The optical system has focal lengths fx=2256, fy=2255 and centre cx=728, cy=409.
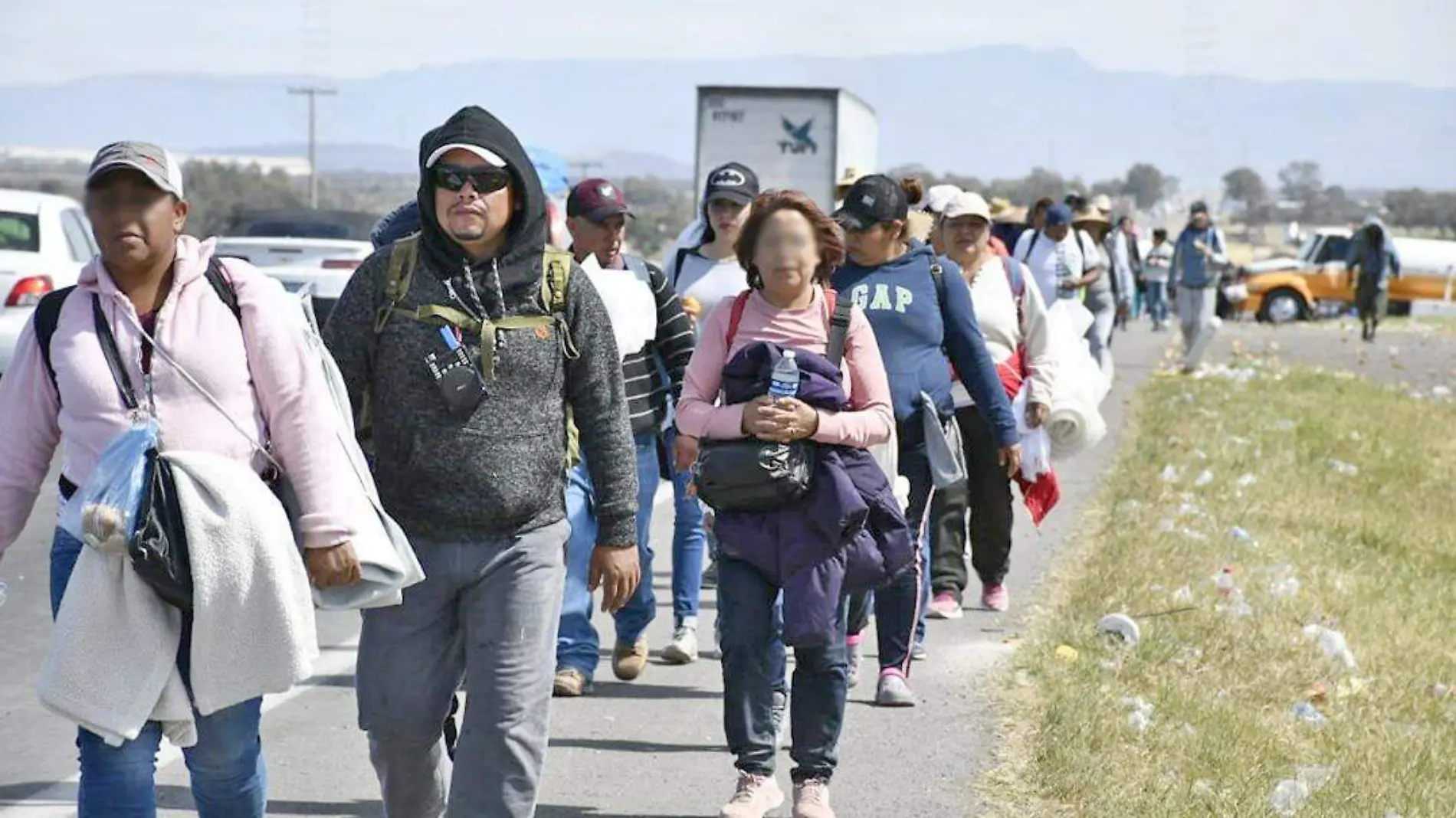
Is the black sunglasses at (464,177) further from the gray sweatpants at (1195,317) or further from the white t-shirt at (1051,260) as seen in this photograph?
the gray sweatpants at (1195,317)

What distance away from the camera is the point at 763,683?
6246mm

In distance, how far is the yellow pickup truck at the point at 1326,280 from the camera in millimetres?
47500

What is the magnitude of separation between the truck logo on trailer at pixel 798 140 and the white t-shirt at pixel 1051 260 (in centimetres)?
1259

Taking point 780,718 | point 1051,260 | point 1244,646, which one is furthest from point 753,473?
point 1051,260

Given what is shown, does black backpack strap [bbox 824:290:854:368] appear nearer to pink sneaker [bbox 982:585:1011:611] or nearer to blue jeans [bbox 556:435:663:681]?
blue jeans [bbox 556:435:663:681]

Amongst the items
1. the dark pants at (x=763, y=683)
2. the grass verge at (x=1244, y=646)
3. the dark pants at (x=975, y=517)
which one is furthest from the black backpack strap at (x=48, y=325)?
the dark pants at (x=975, y=517)

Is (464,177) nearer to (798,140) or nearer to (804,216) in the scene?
(804,216)

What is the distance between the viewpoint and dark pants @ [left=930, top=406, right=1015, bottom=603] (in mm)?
9602

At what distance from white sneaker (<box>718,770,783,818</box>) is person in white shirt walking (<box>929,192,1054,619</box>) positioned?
317cm

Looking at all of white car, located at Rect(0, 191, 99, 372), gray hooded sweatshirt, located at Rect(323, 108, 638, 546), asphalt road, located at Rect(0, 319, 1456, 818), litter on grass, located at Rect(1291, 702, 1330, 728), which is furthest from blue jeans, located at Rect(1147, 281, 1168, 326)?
gray hooded sweatshirt, located at Rect(323, 108, 638, 546)

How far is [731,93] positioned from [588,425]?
24.3 meters

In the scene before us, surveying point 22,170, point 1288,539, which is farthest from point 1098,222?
point 22,170

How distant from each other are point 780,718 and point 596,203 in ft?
6.55

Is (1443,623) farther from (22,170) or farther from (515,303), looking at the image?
(22,170)
